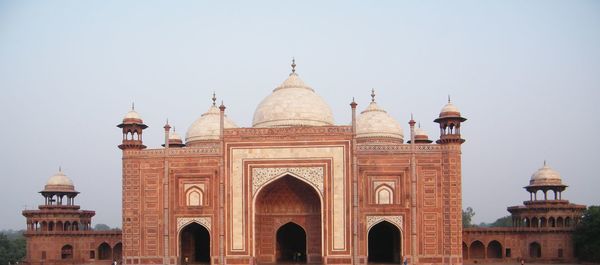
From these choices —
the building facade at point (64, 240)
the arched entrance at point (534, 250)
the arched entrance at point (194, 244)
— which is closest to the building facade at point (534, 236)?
the arched entrance at point (534, 250)

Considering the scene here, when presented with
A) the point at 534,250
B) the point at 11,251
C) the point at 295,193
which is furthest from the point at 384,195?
the point at 11,251

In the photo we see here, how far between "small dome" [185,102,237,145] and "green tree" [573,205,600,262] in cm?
1428

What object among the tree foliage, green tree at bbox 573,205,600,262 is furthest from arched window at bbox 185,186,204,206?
the tree foliage

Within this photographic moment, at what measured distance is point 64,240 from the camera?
82.8 feet

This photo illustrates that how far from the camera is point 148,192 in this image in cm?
2117

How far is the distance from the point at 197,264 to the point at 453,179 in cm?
916

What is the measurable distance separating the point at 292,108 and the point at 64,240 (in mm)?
10928

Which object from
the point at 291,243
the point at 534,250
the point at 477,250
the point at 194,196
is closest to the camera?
the point at 194,196

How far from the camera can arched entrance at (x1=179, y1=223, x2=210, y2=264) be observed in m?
22.1

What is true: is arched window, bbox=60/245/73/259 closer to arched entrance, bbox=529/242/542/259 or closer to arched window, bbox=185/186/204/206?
arched window, bbox=185/186/204/206

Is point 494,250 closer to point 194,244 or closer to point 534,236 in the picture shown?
point 534,236

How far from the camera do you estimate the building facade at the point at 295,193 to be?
20125 mm

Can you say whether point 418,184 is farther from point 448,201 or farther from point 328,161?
point 328,161

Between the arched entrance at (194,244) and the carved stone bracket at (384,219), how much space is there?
6.17m
